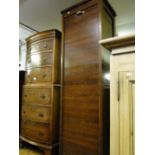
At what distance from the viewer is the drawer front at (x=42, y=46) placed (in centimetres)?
227

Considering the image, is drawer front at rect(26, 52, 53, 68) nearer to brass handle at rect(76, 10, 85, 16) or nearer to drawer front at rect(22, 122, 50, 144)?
brass handle at rect(76, 10, 85, 16)

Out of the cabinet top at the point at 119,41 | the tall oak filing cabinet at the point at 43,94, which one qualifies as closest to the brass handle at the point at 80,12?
the tall oak filing cabinet at the point at 43,94

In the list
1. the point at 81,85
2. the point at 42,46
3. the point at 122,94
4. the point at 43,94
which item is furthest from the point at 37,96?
the point at 122,94

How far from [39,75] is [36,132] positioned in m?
0.83

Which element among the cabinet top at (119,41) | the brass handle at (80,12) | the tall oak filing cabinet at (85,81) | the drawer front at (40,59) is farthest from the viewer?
the drawer front at (40,59)

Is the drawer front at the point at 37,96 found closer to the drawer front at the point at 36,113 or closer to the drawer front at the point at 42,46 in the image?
the drawer front at the point at 36,113

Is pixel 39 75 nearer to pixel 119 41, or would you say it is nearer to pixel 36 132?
pixel 36 132

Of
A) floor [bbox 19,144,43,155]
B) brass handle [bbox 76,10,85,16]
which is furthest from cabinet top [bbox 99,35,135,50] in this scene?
floor [bbox 19,144,43,155]

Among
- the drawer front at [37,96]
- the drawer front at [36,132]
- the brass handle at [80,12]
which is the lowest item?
the drawer front at [36,132]

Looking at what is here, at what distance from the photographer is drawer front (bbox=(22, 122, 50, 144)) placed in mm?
2150

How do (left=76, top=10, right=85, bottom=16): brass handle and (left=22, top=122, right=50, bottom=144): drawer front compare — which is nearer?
(left=76, top=10, right=85, bottom=16): brass handle

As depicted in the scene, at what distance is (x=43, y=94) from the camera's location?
2238mm

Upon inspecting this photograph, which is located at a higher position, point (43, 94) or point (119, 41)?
point (119, 41)
